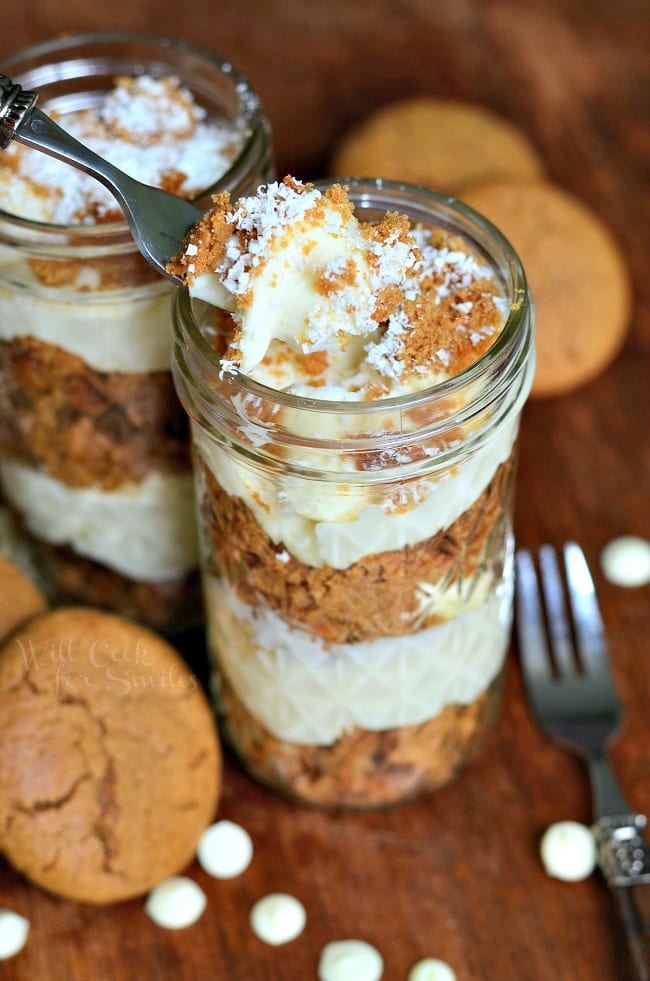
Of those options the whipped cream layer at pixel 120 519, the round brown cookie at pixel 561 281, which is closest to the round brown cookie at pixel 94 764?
the whipped cream layer at pixel 120 519

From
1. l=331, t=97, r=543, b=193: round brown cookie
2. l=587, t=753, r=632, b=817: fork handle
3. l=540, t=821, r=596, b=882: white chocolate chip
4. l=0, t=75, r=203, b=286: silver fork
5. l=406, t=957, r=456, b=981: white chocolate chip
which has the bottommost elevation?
l=406, t=957, r=456, b=981: white chocolate chip

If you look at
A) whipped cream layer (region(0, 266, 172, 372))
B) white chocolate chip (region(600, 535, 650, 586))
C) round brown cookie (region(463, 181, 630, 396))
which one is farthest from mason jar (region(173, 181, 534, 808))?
round brown cookie (region(463, 181, 630, 396))

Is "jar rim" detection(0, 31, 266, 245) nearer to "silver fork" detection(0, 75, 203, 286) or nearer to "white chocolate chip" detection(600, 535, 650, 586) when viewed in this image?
"silver fork" detection(0, 75, 203, 286)

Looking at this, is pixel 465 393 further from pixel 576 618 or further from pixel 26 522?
pixel 26 522

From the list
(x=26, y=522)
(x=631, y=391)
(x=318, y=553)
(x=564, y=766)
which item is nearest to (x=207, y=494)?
(x=318, y=553)

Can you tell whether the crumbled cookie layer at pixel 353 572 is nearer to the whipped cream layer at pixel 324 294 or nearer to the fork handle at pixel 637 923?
the whipped cream layer at pixel 324 294

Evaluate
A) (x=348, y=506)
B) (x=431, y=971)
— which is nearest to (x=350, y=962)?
(x=431, y=971)
